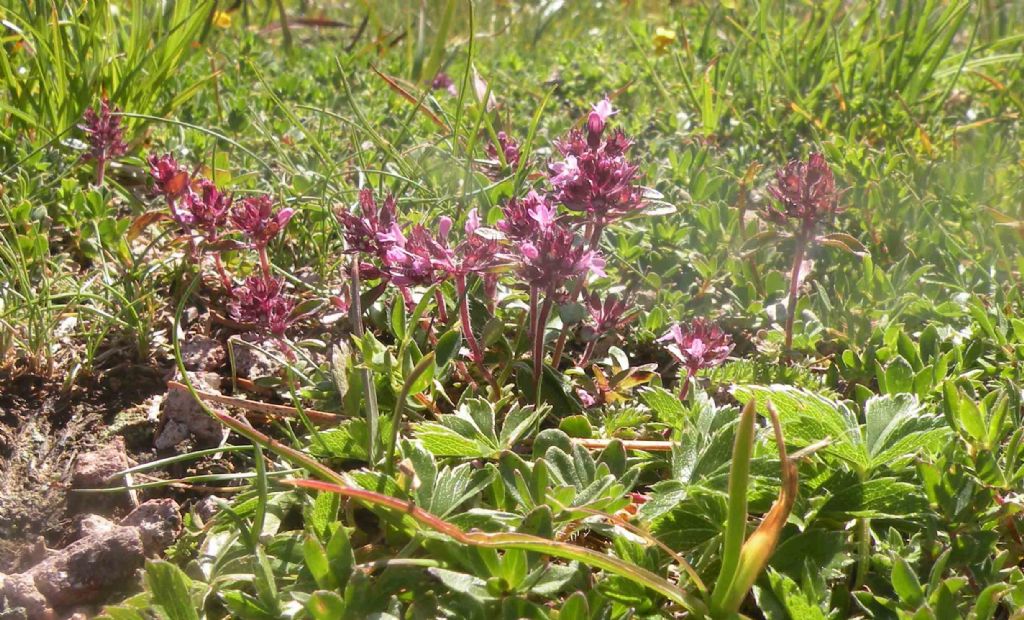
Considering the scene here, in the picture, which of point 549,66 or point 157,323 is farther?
point 549,66

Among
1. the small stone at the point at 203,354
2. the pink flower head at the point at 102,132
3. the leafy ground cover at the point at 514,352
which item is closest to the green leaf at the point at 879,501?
the leafy ground cover at the point at 514,352

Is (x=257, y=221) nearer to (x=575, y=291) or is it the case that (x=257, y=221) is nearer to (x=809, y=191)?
(x=575, y=291)

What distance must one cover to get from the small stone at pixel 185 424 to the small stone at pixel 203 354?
21cm

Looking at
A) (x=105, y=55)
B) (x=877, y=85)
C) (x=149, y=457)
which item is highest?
(x=877, y=85)

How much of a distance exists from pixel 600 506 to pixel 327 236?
56.8 inches

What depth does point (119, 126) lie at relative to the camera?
2.95m

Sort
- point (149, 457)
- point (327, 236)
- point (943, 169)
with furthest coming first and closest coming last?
1. point (943, 169)
2. point (327, 236)
3. point (149, 457)

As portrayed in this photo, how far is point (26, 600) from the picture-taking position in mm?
1735

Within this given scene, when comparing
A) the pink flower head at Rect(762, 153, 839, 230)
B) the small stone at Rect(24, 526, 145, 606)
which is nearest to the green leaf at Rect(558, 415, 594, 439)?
the pink flower head at Rect(762, 153, 839, 230)

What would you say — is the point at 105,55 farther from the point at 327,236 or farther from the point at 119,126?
the point at 327,236

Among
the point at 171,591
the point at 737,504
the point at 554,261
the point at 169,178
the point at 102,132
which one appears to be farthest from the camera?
the point at 102,132

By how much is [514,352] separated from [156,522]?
2.86 ft

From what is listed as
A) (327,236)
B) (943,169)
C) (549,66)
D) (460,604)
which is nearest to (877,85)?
(943,169)

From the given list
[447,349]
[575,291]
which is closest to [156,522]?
[447,349]
